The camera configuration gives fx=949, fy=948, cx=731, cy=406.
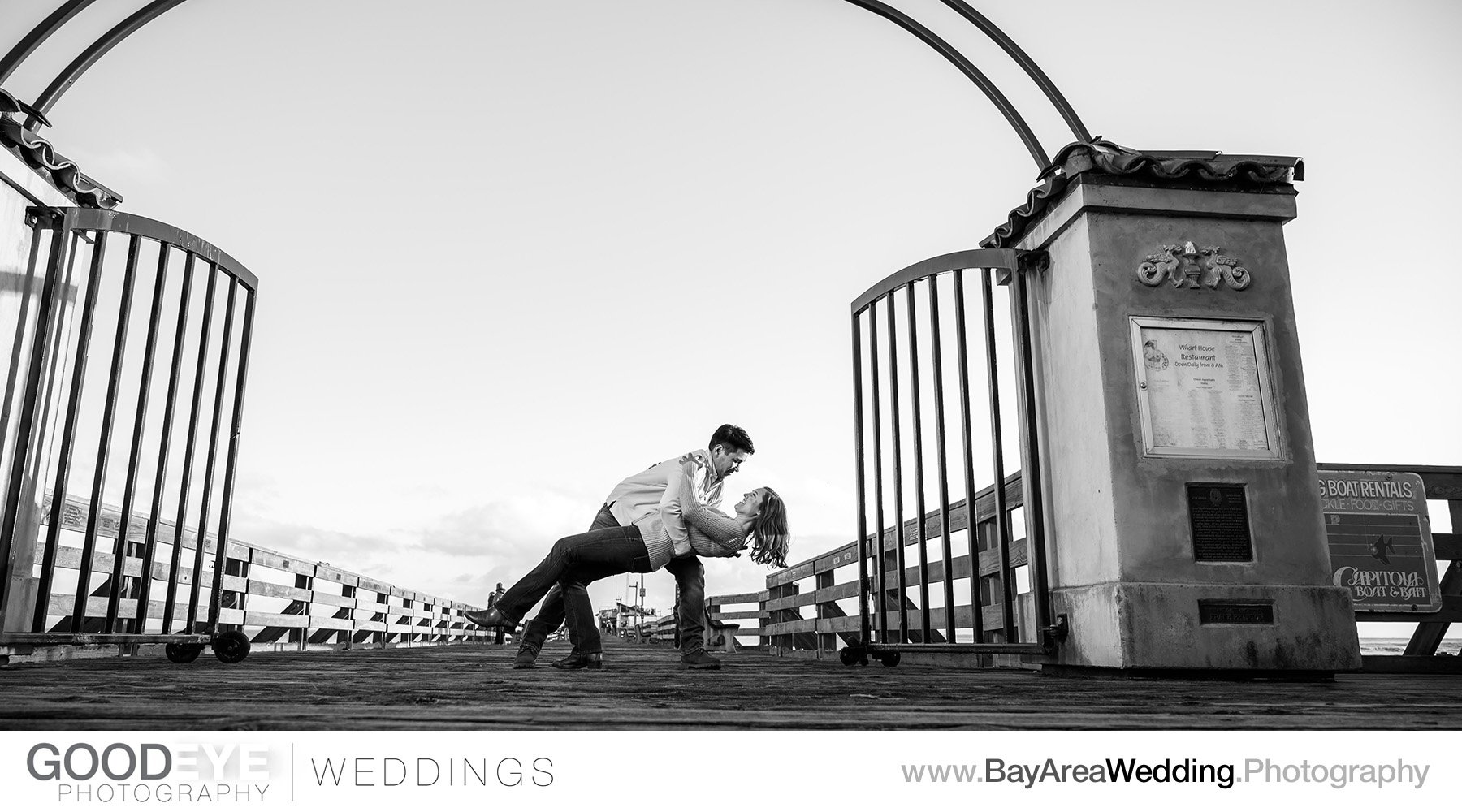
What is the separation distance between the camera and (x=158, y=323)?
4832 mm

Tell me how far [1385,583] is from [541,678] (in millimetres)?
5532

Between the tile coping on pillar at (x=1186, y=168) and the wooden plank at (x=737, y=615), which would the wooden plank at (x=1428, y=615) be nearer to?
the tile coping on pillar at (x=1186, y=168)

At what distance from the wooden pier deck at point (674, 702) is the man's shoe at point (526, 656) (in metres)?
0.78

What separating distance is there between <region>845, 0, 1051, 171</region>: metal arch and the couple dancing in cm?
246

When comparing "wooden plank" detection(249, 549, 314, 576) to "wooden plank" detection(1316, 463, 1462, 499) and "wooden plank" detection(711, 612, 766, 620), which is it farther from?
"wooden plank" detection(1316, 463, 1462, 499)

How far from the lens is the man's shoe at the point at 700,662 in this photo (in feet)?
15.9

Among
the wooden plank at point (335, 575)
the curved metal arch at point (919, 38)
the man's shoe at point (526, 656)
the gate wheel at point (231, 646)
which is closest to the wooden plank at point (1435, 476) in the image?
the curved metal arch at point (919, 38)

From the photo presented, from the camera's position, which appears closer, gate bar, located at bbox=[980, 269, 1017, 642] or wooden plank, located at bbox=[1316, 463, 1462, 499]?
gate bar, located at bbox=[980, 269, 1017, 642]

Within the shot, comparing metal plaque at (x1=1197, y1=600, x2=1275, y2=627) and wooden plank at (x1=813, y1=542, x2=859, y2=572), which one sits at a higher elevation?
wooden plank at (x1=813, y1=542, x2=859, y2=572)

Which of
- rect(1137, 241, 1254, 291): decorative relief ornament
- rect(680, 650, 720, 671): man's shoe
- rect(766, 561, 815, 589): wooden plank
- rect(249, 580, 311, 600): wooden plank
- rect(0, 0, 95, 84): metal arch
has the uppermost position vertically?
rect(0, 0, 95, 84): metal arch

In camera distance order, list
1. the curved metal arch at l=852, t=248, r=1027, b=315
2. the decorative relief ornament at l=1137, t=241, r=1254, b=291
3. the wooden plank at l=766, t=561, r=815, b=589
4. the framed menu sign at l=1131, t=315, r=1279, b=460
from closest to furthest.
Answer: the framed menu sign at l=1131, t=315, r=1279, b=460 → the decorative relief ornament at l=1137, t=241, r=1254, b=291 → the curved metal arch at l=852, t=248, r=1027, b=315 → the wooden plank at l=766, t=561, r=815, b=589

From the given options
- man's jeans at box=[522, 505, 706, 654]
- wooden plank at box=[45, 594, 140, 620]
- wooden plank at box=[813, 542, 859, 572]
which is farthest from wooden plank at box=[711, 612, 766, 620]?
man's jeans at box=[522, 505, 706, 654]
